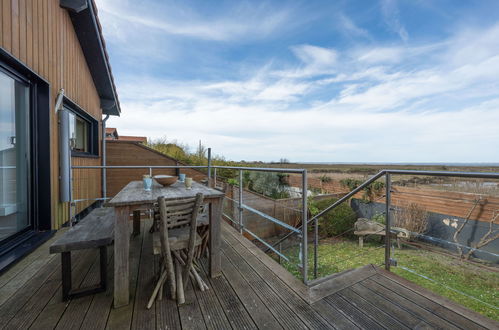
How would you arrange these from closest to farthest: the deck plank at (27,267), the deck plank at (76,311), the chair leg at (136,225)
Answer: the deck plank at (76,311), the deck plank at (27,267), the chair leg at (136,225)

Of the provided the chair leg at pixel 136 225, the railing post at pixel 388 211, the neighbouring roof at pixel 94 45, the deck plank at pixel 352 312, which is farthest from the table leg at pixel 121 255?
the neighbouring roof at pixel 94 45

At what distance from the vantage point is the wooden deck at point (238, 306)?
121cm

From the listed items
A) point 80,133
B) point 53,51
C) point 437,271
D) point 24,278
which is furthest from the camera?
point 437,271

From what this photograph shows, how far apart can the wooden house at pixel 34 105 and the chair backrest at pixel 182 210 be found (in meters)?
1.61

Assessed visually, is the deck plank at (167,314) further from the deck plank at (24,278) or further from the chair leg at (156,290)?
the deck plank at (24,278)

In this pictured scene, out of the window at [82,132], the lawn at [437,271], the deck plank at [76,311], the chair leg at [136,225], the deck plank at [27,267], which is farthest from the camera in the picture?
the window at [82,132]

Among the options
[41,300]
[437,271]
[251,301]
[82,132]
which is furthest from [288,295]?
[437,271]

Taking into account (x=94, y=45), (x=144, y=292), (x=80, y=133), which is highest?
(x=94, y=45)

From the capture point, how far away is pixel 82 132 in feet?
14.2

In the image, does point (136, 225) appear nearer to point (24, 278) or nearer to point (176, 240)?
point (24, 278)

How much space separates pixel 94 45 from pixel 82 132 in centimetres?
172

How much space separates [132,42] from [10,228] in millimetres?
5550

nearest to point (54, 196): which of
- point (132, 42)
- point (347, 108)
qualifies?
point (132, 42)

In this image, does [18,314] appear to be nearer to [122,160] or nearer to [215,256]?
[215,256]
